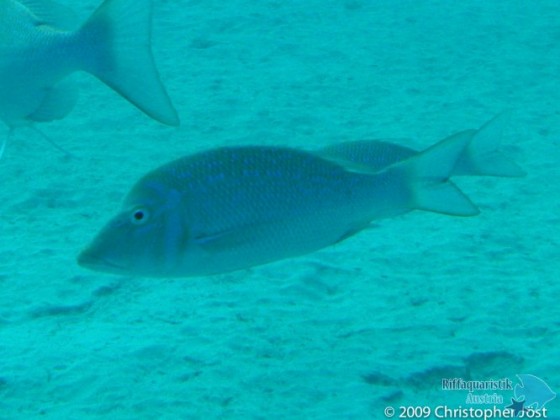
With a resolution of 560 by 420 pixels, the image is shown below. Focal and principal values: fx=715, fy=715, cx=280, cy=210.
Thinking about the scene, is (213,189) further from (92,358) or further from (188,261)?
(92,358)

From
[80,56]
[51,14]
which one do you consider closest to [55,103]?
[80,56]

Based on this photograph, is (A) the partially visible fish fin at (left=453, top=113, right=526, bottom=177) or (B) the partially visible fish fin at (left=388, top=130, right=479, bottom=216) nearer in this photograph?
(B) the partially visible fish fin at (left=388, top=130, right=479, bottom=216)

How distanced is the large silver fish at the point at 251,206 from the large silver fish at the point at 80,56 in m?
0.57

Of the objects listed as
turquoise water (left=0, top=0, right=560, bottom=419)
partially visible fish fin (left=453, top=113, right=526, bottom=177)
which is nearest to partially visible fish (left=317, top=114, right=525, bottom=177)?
partially visible fish fin (left=453, top=113, right=526, bottom=177)

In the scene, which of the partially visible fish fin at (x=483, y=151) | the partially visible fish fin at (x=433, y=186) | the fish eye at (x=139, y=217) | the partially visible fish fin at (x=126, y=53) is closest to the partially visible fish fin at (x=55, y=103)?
the partially visible fish fin at (x=126, y=53)

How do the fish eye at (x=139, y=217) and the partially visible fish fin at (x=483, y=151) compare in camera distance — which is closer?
the fish eye at (x=139, y=217)

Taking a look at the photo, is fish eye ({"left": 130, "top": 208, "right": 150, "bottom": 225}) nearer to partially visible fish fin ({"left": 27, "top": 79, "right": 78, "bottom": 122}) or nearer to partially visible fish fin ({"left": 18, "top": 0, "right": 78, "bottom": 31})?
partially visible fish fin ({"left": 27, "top": 79, "right": 78, "bottom": 122})

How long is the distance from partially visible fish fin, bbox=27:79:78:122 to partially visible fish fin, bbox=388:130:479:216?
5.03ft

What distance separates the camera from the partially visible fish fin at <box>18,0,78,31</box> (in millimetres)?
3100

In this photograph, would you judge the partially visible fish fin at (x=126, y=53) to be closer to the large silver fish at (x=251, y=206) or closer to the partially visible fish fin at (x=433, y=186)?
the large silver fish at (x=251, y=206)

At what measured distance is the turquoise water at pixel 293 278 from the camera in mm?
3205

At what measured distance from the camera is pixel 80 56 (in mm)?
3031

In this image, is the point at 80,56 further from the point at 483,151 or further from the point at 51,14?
the point at 483,151

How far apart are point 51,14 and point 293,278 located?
201cm
